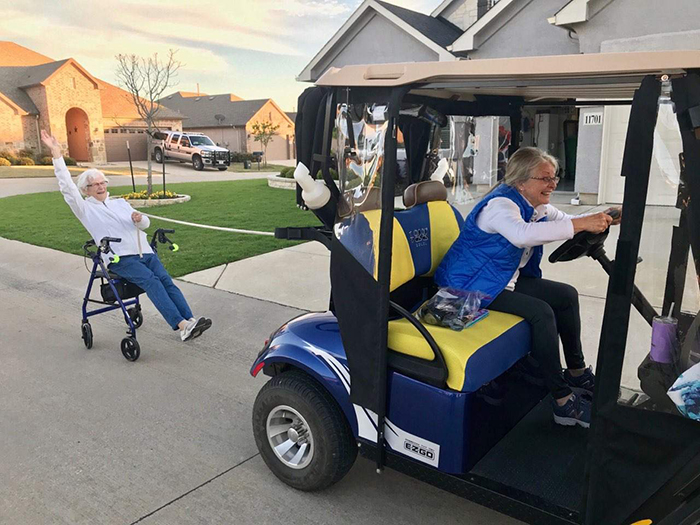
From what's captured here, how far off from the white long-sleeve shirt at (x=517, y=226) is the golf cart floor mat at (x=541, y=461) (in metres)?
0.80

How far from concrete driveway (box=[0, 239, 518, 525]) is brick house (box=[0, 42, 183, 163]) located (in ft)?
107

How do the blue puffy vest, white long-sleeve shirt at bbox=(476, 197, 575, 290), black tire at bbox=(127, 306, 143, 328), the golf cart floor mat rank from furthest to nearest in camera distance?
black tire at bbox=(127, 306, 143, 328), the blue puffy vest, white long-sleeve shirt at bbox=(476, 197, 575, 290), the golf cart floor mat

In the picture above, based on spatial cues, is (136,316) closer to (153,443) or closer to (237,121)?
(153,443)

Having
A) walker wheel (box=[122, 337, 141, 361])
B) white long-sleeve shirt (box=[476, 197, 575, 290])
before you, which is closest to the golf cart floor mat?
white long-sleeve shirt (box=[476, 197, 575, 290])

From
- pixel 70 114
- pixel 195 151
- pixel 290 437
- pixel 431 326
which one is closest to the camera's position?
pixel 431 326

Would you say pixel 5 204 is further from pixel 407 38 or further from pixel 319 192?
pixel 319 192

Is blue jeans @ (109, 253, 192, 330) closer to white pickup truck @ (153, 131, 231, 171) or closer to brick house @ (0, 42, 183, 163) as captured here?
white pickup truck @ (153, 131, 231, 171)

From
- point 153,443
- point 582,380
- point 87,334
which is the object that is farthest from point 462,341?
point 87,334

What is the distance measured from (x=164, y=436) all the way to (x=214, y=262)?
4533mm

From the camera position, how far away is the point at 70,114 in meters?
38.9

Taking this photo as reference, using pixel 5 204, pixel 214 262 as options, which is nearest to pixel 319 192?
pixel 214 262

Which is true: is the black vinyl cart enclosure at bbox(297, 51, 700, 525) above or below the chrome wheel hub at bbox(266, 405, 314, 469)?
above

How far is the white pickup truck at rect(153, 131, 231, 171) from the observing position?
3020cm

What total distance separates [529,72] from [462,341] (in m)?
1.15
